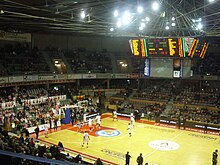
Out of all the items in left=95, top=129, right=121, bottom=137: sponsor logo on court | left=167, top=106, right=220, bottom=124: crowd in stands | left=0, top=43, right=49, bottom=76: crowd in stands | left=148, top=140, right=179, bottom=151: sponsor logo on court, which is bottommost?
left=148, top=140, right=179, bottom=151: sponsor logo on court

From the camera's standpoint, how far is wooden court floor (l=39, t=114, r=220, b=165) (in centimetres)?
1916

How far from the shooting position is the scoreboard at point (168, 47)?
A: 73.6ft

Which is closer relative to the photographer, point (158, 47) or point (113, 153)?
point (113, 153)

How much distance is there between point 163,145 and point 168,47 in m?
8.31

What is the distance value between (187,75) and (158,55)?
11.7ft

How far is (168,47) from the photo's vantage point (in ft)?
76.1

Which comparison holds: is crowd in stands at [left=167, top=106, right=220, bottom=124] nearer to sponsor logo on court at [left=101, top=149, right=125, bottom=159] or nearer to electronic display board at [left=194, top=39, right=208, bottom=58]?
electronic display board at [left=194, top=39, right=208, bottom=58]

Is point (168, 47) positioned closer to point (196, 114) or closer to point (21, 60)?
point (196, 114)

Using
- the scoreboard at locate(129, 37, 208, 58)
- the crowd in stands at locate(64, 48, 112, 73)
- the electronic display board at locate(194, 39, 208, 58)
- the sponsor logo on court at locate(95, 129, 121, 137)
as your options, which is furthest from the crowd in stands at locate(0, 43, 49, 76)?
the electronic display board at locate(194, 39, 208, 58)

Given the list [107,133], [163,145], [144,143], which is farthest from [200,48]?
[107,133]

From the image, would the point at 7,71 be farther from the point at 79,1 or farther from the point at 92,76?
the point at 79,1

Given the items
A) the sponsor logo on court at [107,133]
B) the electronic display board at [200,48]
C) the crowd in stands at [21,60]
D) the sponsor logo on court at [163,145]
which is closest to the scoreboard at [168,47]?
the electronic display board at [200,48]

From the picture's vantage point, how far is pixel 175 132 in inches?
1058

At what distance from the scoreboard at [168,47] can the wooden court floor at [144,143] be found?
7.56 meters
